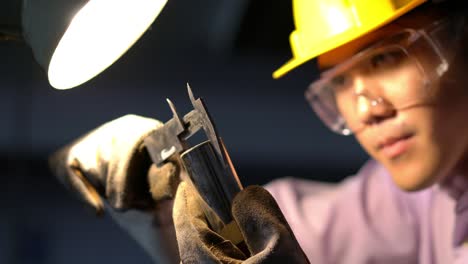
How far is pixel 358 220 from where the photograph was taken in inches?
82.1

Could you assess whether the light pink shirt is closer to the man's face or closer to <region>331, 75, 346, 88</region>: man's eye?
the man's face

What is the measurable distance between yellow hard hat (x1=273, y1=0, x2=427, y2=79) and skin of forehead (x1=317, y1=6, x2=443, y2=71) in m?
0.03

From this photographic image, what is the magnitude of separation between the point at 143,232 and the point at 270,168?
1016 millimetres

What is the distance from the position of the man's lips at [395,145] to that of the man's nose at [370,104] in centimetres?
6

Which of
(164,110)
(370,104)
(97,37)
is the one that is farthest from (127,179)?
(164,110)

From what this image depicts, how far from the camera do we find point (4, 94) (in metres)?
2.13

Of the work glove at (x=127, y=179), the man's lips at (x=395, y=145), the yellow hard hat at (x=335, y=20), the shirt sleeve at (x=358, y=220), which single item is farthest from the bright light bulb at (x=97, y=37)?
the shirt sleeve at (x=358, y=220)

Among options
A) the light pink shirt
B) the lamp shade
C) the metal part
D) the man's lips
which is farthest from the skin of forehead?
the metal part

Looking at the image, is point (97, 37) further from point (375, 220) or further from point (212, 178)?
point (375, 220)

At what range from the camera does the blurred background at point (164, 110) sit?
2.15m

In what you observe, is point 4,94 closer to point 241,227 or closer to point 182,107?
point 182,107

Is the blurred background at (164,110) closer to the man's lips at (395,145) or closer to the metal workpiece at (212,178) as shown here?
the man's lips at (395,145)

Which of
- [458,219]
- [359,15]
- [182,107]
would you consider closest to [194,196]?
[359,15]

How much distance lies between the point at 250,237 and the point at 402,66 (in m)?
0.75
